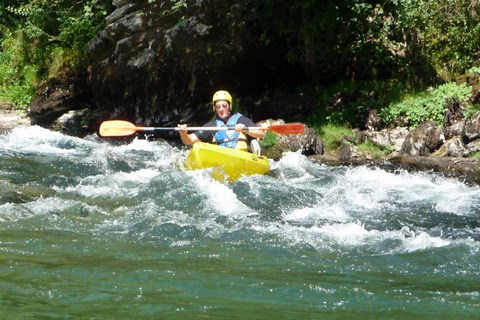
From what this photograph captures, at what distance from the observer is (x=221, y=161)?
29.0ft

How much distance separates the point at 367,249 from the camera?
19.1 feet

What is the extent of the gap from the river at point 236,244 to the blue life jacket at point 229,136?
0.65m

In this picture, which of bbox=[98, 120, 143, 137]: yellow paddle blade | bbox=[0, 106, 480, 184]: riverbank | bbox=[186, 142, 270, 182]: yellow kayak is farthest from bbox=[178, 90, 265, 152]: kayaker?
bbox=[0, 106, 480, 184]: riverbank

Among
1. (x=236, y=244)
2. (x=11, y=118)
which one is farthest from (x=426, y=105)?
(x=11, y=118)

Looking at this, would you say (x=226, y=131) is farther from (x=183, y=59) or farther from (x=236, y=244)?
(x=183, y=59)

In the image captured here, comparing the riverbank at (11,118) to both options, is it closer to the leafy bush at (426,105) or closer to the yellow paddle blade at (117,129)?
the yellow paddle blade at (117,129)

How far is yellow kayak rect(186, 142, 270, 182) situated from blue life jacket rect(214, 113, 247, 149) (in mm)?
706

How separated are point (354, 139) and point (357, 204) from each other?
4.14 meters

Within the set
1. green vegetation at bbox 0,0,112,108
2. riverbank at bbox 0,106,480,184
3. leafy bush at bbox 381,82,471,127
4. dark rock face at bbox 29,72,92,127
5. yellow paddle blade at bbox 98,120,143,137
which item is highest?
green vegetation at bbox 0,0,112,108

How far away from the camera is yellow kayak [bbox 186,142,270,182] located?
883cm

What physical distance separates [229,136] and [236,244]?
4014 millimetres

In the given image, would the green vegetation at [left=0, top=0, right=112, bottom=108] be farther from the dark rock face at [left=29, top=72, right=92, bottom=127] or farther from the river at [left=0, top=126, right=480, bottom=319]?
the river at [left=0, top=126, right=480, bottom=319]

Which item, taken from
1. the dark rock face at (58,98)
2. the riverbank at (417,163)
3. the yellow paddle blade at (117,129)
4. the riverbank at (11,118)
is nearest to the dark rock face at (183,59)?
the dark rock face at (58,98)

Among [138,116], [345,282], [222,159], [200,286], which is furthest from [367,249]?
[138,116]
